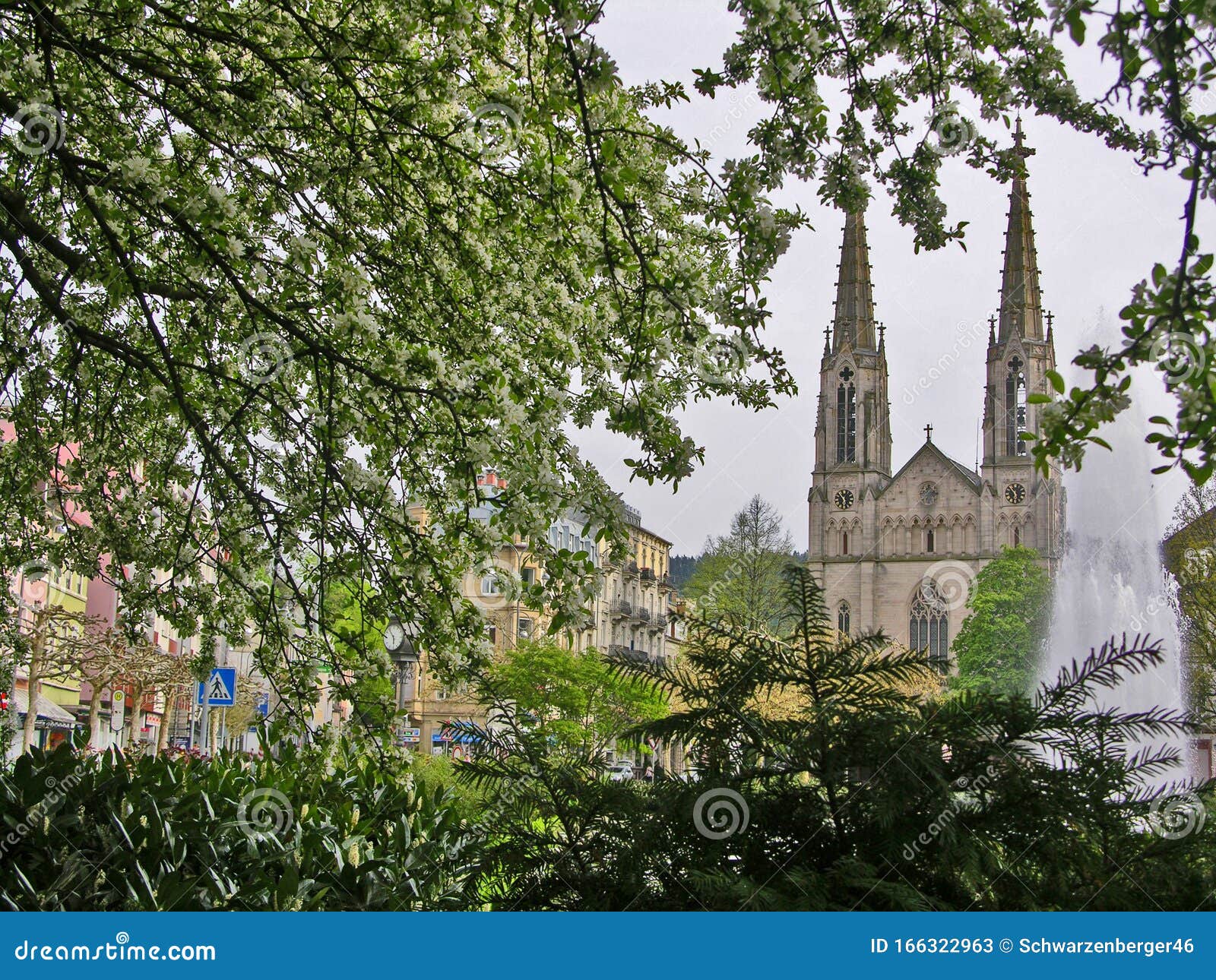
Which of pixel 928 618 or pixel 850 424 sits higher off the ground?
pixel 850 424

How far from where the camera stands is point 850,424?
99.4 meters

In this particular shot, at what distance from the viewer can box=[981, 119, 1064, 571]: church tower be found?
313ft

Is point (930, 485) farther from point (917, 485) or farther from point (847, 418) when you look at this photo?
point (847, 418)

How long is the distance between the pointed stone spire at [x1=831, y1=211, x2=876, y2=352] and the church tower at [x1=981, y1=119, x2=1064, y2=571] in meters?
9.33

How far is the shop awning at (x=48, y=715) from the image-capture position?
3575cm

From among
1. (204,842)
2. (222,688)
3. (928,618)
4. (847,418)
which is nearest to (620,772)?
(204,842)

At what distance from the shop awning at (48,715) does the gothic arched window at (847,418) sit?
68.6 m

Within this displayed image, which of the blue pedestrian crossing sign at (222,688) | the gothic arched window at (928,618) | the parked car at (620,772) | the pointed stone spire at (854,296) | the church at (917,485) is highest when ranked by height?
the pointed stone spire at (854,296)

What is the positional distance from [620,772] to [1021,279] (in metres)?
101

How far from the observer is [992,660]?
77750mm

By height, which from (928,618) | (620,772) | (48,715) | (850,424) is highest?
(850,424)

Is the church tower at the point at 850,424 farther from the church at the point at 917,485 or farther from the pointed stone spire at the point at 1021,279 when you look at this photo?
the pointed stone spire at the point at 1021,279

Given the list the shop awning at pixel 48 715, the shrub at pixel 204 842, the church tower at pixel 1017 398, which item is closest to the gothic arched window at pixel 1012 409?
the church tower at pixel 1017 398

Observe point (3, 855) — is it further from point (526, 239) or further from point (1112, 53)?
point (1112, 53)
